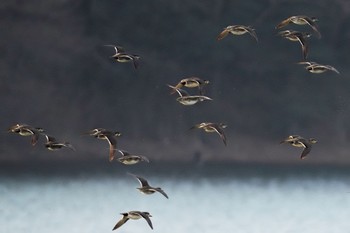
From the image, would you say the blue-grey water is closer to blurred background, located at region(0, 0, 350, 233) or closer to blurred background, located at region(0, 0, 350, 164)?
blurred background, located at region(0, 0, 350, 233)

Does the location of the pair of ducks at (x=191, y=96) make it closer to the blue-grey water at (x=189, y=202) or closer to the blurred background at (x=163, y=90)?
the blue-grey water at (x=189, y=202)

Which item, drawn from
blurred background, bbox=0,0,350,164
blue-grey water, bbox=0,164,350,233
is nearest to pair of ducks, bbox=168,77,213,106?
blue-grey water, bbox=0,164,350,233

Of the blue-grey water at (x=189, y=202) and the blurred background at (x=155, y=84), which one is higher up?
the blurred background at (x=155, y=84)

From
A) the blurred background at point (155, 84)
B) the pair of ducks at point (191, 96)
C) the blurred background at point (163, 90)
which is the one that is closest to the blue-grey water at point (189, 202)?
the blurred background at point (163, 90)

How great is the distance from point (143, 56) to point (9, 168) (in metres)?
1.95

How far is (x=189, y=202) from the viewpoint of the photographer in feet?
24.5

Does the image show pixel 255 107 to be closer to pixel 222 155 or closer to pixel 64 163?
pixel 222 155

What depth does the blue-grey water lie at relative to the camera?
22.0 ft

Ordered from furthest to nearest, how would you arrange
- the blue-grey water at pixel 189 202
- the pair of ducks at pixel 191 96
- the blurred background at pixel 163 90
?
1. the blurred background at pixel 163 90
2. the blue-grey water at pixel 189 202
3. the pair of ducks at pixel 191 96

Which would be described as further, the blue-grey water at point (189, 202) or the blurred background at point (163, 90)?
the blurred background at point (163, 90)

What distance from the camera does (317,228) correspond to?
261 inches

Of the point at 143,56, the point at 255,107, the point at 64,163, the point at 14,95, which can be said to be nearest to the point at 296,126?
the point at 255,107

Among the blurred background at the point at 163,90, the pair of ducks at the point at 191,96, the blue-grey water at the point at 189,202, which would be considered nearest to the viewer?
the pair of ducks at the point at 191,96

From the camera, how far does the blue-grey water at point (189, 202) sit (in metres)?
6.71
